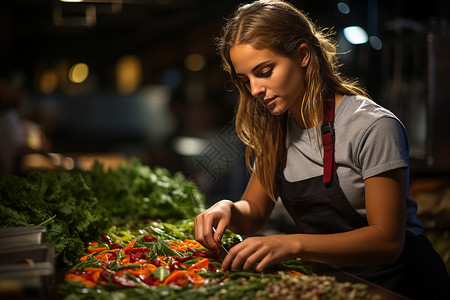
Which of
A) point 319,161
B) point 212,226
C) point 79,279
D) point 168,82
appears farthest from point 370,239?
point 168,82

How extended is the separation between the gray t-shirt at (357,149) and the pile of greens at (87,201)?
3.00 ft

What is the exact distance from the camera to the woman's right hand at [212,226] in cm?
184

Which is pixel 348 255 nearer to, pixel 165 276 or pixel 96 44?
pixel 165 276

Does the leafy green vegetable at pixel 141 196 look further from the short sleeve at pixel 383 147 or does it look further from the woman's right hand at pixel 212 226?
the short sleeve at pixel 383 147

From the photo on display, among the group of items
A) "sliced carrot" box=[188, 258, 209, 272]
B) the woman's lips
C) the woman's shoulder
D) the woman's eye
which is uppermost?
the woman's eye

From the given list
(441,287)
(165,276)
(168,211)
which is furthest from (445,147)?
(165,276)

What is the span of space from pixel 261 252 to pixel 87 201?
1063 millimetres

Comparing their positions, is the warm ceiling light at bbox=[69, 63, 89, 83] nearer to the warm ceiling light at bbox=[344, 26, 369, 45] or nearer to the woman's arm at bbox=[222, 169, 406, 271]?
the warm ceiling light at bbox=[344, 26, 369, 45]

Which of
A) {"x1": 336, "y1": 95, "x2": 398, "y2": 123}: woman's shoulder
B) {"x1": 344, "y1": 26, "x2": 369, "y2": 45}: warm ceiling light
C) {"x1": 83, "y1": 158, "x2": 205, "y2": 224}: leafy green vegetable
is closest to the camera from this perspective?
{"x1": 336, "y1": 95, "x2": 398, "y2": 123}: woman's shoulder

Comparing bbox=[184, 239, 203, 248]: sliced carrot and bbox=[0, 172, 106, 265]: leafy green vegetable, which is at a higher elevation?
bbox=[0, 172, 106, 265]: leafy green vegetable

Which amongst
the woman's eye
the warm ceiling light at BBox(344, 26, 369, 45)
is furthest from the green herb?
the warm ceiling light at BBox(344, 26, 369, 45)

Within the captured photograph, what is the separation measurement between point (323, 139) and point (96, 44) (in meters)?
10.7

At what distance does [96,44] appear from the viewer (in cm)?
1160

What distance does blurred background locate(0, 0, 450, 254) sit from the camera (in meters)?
3.59
